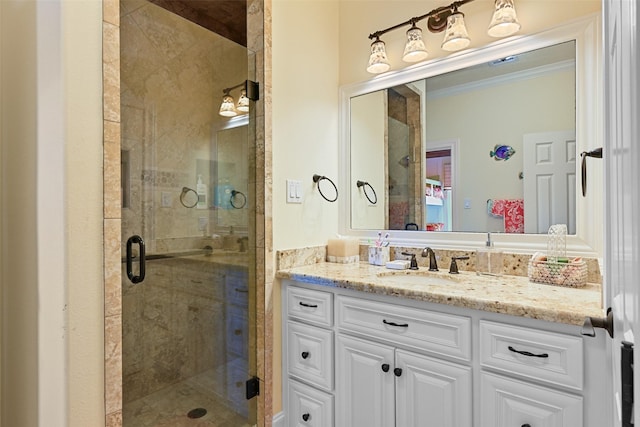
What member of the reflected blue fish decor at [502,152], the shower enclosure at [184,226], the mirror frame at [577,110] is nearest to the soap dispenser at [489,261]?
the mirror frame at [577,110]

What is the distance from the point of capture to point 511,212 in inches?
68.4

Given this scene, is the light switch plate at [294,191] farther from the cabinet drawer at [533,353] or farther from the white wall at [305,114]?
the cabinet drawer at [533,353]

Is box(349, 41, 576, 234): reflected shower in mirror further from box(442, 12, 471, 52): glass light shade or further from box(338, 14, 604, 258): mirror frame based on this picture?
box(442, 12, 471, 52): glass light shade

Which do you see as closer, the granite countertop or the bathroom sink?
the granite countertop

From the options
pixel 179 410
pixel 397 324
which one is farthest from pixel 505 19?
pixel 179 410

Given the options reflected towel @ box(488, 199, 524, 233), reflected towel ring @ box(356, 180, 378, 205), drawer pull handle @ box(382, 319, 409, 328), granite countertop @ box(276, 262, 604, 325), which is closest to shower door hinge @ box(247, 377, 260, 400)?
granite countertop @ box(276, 262, 604, 325)

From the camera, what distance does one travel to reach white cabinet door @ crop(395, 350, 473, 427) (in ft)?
4.13

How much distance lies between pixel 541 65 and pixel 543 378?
138cm

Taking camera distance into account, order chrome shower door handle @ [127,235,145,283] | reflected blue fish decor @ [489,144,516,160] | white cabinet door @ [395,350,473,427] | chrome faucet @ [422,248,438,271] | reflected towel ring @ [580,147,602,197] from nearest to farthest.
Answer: reflected towel ring @ [580,147,602,197]
white cabinet door @ [395,350,473,427]
chrome shower door handle @ [127,235,145,283]
reflected blue fish decor @ [489,144,516,160]
chrome faucet @ [422,248,438,271]


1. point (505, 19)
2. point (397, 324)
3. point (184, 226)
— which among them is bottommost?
point (397, 324)

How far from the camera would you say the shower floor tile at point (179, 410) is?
147cm

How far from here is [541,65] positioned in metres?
1.66

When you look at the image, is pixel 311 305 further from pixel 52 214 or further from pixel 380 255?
pixel 52 214

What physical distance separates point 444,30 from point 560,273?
1.36m
